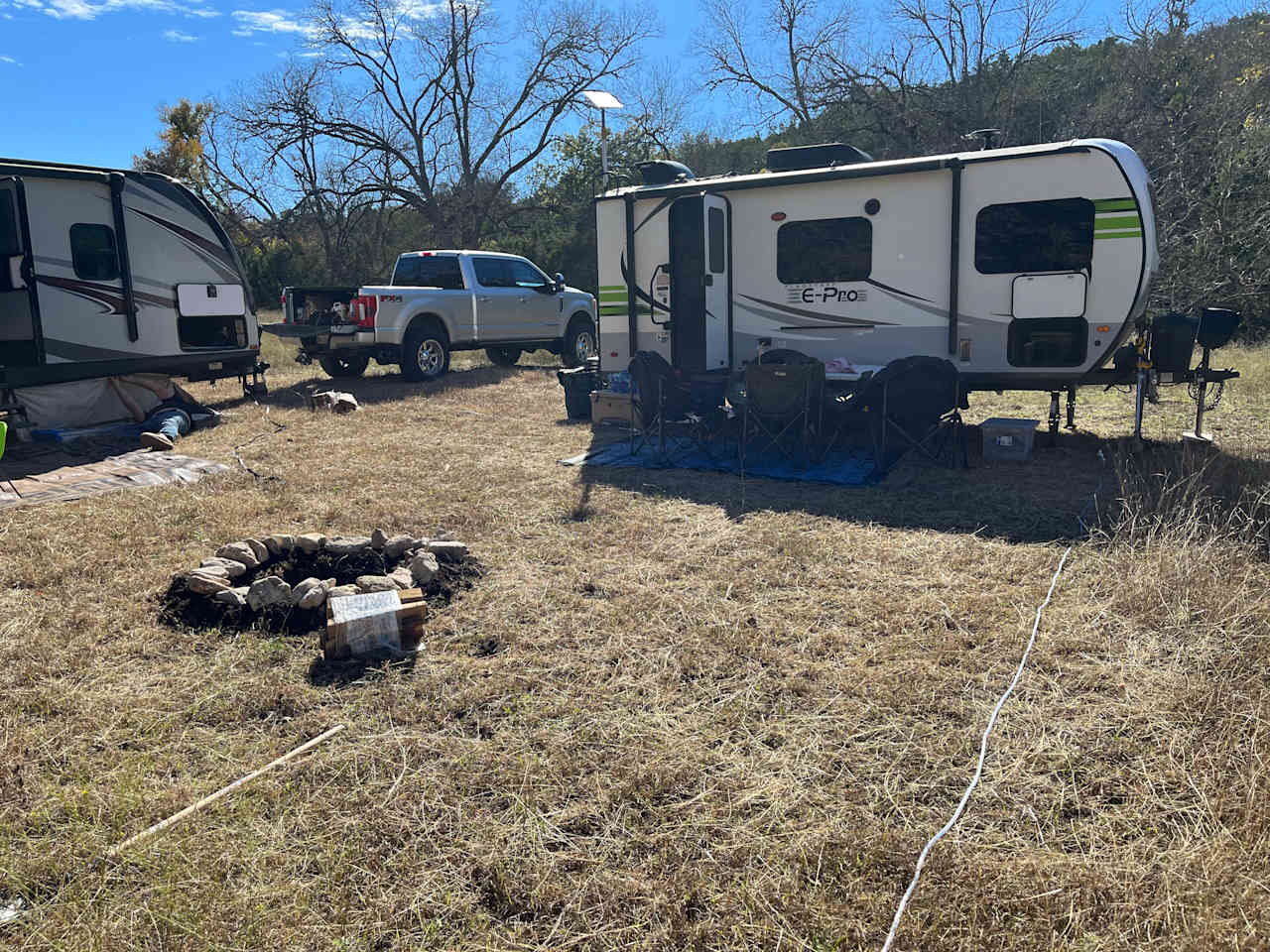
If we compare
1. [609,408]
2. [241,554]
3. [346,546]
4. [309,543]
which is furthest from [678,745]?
[609,408]

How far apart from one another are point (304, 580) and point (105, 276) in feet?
20.8

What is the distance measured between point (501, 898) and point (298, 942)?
0.50 metres

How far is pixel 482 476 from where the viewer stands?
7.16 metres

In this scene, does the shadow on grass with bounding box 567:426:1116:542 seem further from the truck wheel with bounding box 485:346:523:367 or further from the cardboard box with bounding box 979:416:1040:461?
the truck wheel with bounding box 485:346:523:367

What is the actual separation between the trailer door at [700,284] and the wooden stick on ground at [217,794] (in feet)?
20.7

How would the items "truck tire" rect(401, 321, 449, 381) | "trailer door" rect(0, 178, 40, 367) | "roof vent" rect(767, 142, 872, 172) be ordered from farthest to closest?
"truck tire" rect(401, 321, 449, 381), "roof vent" rect(767, 142, 872, 172), "trailer door" rect(0, 178, 40, 367)

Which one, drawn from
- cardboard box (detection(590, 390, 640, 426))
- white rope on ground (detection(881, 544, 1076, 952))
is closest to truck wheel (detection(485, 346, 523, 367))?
cardboard box (detection(590, 390, 640, 426))

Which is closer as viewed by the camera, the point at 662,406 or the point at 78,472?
the point at 78,472

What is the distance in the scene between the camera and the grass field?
2285mm

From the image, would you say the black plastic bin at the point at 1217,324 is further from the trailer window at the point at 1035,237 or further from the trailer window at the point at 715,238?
the trailer window at the point at 715,238

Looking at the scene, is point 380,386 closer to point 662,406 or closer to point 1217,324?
point 662,406

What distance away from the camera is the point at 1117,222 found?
23.3 ft

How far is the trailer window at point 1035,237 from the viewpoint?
7.27 metres

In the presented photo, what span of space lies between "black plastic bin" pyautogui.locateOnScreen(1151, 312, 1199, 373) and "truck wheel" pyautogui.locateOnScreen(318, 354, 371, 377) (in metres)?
10.2
